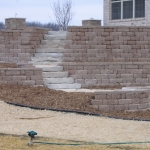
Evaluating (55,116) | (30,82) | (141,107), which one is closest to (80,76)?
(30,82)

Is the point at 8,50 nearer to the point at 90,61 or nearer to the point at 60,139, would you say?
the point at 90,61

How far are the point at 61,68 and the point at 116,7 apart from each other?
9.74 meters

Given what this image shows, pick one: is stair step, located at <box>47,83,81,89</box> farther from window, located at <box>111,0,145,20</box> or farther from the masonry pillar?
window, located at <box>111,0,145,20</box>

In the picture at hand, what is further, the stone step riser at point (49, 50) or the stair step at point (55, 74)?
the stone step riser at point (49, 50)

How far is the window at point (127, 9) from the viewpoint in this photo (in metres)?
24.0

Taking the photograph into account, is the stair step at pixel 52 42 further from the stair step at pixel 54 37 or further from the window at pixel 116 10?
the window at pixel 116 10

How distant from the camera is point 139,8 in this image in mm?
24062

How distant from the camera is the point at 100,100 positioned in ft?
41.2

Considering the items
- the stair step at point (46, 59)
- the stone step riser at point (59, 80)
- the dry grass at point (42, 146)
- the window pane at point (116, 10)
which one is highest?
the window pane at point (116, 10)

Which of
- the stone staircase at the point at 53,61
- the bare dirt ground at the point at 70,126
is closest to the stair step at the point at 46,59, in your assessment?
the stone staircase at the point at 53,61

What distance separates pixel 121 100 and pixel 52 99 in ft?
5.71

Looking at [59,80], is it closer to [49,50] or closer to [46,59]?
[46,59]

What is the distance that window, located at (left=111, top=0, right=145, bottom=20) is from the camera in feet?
78.7

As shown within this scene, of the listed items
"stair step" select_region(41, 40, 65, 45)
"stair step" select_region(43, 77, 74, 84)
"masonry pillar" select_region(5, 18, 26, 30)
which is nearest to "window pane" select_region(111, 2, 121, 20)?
"masonry pillar" select_region(5, 18, 26, 30)
